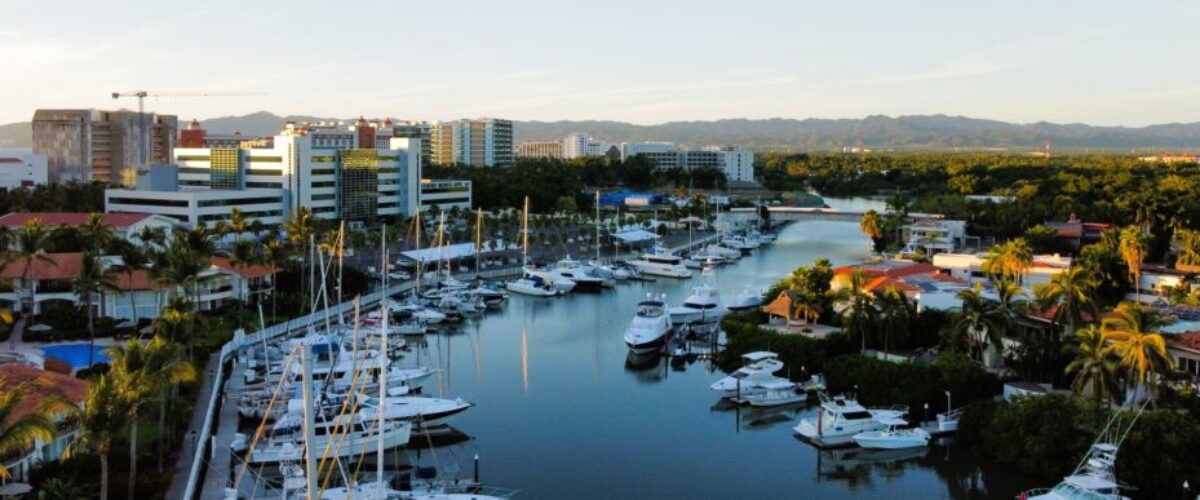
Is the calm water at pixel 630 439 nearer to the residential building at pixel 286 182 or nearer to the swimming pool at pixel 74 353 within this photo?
the swimming pool at pixel 74 353

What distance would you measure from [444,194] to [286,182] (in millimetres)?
20107

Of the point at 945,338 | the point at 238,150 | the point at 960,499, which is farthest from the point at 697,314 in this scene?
the point at 238,150

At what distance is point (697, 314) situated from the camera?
5694cm

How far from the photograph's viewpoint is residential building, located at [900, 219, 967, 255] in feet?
270

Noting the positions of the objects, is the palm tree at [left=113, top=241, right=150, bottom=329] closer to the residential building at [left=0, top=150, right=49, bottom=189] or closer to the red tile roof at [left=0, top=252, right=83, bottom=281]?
the red tile roof at [left=0, top=252, right=83, bottom=281]

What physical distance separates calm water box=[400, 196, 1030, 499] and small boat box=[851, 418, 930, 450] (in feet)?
0.89

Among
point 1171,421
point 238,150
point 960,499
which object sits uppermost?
point 238,150

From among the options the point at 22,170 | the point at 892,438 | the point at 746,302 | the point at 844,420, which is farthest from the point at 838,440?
the point at 22,170

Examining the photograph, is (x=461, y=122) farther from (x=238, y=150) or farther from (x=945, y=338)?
(x=945, y=338)

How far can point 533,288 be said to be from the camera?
2675 inches

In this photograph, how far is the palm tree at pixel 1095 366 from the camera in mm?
31156

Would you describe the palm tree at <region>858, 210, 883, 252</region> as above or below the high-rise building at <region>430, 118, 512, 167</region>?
below

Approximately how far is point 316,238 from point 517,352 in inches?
786

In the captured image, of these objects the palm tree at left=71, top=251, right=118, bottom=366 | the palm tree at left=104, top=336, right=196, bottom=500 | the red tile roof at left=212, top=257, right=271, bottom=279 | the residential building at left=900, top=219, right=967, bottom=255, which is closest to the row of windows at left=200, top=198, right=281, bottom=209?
the red tile roof at left=212, top=257, right=271, bottom=279
